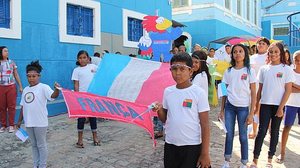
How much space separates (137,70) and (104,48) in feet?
18.6

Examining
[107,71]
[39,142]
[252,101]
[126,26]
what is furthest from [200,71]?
[126,26]

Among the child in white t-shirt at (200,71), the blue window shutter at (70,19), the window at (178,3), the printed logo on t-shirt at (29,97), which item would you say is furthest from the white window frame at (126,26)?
the window at (178,3)

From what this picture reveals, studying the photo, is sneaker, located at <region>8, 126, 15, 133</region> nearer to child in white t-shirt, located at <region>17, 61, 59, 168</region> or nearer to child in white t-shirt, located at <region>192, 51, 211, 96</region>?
child in white t-shirt, located at <region>17, 61, 59, 168</region>

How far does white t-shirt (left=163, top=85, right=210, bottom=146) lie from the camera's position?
8.73ft

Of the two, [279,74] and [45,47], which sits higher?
[45,47]

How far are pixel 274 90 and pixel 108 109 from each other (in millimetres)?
2145

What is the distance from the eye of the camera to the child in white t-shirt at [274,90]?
4074 millimetres

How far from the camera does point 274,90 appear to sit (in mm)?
4098

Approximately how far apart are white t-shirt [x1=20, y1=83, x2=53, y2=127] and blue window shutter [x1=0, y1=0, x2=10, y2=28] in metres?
3.48

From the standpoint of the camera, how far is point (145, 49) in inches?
252

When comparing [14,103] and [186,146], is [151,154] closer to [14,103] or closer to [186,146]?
[186,146]

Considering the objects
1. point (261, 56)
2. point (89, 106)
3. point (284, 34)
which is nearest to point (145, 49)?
point (261, 56)

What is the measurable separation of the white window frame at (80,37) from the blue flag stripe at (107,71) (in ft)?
14.8

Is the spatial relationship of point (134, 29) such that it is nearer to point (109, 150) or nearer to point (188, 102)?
point (109, 150)
